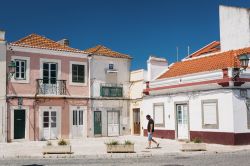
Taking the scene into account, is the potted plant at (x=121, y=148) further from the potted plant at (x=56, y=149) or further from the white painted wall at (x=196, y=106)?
the white painted wall at (x=196, y=106)

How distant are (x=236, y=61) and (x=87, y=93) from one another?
11385 mm

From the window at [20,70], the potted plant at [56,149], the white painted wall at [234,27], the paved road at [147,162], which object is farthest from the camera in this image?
the white painted wall at [234,27]

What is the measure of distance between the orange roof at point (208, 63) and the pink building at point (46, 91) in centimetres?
650

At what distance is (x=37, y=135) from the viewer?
25.7m

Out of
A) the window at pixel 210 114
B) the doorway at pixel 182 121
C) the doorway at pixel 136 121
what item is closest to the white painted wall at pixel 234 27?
the doorway at pixel 182 121

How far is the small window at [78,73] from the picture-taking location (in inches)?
1097

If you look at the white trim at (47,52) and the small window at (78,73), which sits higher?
the white trim at (47,52)

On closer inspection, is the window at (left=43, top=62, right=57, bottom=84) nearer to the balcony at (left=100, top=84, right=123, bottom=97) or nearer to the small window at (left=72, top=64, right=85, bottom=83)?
the small window at (left=72, top=64, right=85, bottom=83)

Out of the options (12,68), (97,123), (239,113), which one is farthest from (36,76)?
(239,113)

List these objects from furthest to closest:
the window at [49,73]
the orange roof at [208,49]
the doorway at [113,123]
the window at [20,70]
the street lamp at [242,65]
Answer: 1. the orange roof at [208,49]
2. the doorway at [113,123]
3. the window at [49,73]
4. the window at [20,70]
5. the street lamp at [242,65]

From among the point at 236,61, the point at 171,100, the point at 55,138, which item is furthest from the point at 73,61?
the point at 236,61

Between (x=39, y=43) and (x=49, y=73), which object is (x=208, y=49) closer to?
(x=49, y=73)

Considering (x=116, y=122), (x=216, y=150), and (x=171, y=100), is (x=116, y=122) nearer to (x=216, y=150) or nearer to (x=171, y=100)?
(x=171, y=100)

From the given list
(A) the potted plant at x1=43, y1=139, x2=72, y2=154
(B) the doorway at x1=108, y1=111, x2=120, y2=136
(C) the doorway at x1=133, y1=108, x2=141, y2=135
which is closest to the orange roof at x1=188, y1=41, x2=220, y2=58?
(C) the doorway at x1=133, y1=108, x2=141, y2=135
